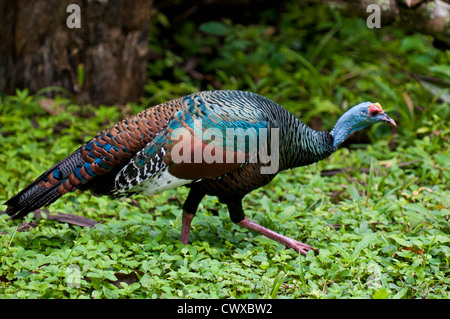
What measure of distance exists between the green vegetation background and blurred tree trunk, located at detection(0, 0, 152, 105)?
29 cm

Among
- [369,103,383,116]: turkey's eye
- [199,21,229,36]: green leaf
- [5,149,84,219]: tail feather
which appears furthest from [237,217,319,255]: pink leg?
[199,21,229,36]: green leaf

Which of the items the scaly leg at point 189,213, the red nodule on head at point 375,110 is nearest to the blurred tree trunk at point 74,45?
the scaly leg at point 189,213

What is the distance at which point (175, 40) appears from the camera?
8742 millimetres

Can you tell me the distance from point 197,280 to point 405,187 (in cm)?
238

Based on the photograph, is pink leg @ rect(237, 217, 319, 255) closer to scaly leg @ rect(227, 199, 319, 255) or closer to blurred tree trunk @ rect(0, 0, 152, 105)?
scaly leg @ rect(227, 199, 319, 255)

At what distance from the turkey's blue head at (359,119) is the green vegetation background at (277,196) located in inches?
27.5

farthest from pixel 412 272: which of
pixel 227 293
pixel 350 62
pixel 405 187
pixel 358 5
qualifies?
pixel 350 62

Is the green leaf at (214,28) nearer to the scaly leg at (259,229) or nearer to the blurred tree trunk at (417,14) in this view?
the blurred tree trunk at (417,14)

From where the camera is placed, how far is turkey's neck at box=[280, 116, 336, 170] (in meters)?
4.07

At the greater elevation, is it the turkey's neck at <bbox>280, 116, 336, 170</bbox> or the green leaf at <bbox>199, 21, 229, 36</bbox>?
the green leaf at <bbox>199, 21, 229, 36</bbox>

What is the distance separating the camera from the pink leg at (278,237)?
4059 millimetres

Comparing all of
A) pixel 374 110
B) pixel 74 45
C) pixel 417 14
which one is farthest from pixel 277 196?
pixel 74 45
